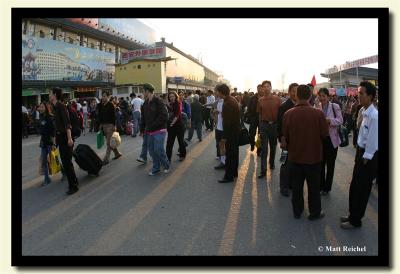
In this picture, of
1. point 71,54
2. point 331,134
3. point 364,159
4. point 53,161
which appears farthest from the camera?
point 71,54

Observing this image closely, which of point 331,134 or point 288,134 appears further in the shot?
point 331,134

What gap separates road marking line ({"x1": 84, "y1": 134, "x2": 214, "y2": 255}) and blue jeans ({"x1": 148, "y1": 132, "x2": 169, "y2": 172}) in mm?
332

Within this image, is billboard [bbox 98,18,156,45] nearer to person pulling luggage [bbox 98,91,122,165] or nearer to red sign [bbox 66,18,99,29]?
red sign [bbox 66,18,99,29]

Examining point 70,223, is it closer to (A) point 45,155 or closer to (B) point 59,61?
(A) point 45,155

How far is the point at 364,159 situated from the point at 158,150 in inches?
166


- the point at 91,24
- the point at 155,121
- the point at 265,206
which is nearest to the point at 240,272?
the point at 265,206

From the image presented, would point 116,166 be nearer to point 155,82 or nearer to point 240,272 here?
point 240,272

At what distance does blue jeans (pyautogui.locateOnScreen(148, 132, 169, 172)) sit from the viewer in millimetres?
7224

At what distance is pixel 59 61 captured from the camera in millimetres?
25609

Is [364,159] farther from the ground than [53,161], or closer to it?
farther from the ground

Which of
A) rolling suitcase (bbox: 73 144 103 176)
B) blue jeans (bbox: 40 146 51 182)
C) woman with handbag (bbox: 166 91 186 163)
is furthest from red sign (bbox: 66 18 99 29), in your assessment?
blue jeans (bbox: 40 146 51 182)

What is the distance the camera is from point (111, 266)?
136 inches

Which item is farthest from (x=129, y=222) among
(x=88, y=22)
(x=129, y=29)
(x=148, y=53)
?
(x=148, y=53)

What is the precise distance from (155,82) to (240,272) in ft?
113
